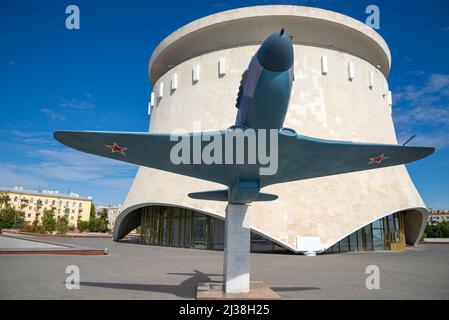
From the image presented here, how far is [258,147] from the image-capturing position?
7.12 meters

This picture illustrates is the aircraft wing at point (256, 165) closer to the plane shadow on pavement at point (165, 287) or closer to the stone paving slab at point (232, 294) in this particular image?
the stone paving slab at point (232, 294)

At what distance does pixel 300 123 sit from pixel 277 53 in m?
20.3

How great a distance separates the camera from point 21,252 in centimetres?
1739

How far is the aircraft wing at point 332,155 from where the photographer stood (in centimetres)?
725

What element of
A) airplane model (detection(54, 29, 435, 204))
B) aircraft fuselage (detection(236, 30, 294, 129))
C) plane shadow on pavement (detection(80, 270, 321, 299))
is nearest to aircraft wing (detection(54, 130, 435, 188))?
airplane model (detection(54, 29, 435, 204))

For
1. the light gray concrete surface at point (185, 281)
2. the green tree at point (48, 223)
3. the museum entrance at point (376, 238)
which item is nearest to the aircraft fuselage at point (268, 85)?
the light gray concrete surface at point (185, 281)

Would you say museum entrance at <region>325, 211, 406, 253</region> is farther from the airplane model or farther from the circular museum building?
the airplane model

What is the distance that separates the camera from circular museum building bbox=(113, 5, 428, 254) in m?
22.9

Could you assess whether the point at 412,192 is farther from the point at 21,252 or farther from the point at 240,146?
the point at 21,252

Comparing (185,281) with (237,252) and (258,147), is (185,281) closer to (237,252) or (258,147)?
(237,252)

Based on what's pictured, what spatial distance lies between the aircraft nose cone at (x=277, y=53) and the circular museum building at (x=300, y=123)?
17460 mm

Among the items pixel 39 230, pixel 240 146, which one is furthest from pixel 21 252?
pixel 39 230

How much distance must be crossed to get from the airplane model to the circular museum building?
14110mm
